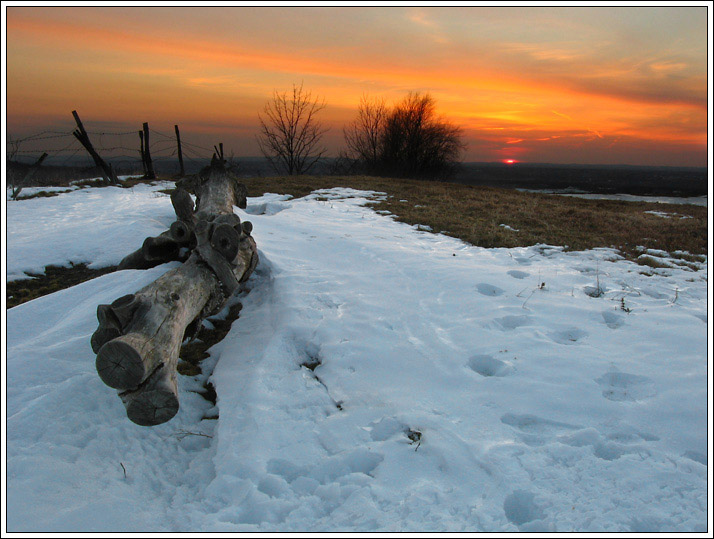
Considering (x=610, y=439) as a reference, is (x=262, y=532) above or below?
below

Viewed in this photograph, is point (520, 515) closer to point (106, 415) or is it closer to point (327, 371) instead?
point (327, 371)

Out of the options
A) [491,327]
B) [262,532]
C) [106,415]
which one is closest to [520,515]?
[262,532]

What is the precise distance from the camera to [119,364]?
2.13 meters

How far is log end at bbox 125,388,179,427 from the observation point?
88.0 inches

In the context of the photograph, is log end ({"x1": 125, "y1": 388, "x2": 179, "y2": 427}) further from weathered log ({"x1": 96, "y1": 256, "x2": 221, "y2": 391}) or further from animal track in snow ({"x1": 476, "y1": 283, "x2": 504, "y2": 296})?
animal track in snow ({"x1": 476, "y1": 283, "x2": 504, "y2": 296})

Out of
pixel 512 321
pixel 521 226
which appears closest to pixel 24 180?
pixel 512 321

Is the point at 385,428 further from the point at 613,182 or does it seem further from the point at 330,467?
the point at 613,182

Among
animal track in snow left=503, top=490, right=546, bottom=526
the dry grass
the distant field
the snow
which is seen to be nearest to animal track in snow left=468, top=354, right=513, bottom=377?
animal track in snow left=503, top=490, right=546, bottom=526

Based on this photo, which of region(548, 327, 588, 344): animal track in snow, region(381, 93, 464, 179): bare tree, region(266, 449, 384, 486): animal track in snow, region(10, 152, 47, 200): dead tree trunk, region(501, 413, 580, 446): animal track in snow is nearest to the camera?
region(266, 449, 384, 486): animal track in snow

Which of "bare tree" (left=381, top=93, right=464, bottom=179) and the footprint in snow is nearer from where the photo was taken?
the footprint in snow

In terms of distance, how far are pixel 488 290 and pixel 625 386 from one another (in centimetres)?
188

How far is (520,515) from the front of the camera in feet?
6.53

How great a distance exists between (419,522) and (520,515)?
1.75ft

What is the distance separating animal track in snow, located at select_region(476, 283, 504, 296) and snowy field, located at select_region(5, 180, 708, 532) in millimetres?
18
